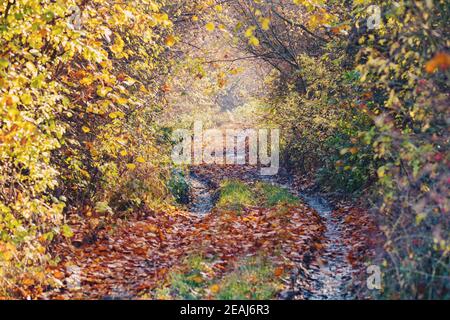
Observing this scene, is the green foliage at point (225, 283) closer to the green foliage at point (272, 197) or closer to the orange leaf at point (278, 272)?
the orange leaf at point (278, 272)

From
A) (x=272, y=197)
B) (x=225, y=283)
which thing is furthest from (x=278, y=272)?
(x=272, y=197)

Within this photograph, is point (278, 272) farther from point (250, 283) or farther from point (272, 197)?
point (272, 197)

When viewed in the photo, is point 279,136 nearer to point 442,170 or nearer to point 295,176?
point 295,176

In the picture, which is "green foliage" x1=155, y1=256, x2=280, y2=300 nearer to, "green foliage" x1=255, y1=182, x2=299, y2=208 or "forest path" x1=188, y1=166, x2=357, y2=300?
"forest path" x1=188, y1=166, x2=357, y2=300

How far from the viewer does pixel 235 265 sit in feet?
23.9

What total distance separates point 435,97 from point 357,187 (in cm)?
661

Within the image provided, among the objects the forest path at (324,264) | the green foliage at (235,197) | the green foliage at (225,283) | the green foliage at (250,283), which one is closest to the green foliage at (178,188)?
the forest path at (324,264)

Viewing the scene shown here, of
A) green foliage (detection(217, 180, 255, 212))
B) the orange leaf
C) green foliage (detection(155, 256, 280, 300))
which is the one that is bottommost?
green foliage (detection(155, 256, 280, 300))

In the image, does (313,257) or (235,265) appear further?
(313,257)

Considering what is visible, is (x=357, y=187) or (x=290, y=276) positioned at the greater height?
(x=357, y=187)

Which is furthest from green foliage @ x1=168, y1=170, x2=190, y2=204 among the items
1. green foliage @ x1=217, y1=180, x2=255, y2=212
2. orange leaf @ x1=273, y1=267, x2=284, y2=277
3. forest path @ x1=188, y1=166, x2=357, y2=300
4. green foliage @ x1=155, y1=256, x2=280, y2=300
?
orange leaf @ x1=273, y1=267, x2=284, y2=277
